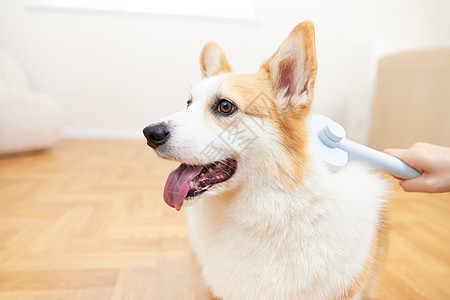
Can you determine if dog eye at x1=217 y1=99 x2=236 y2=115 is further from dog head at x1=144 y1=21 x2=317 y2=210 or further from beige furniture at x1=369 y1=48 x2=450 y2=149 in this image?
beige furniture at x1=369 y1=48 x2=450 y2=149

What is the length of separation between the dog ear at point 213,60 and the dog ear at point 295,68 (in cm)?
24

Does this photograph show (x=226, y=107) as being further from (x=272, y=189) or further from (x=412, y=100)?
(x=412, y=100)

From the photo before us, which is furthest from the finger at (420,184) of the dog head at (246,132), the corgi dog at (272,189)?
the dog head at (246,132)

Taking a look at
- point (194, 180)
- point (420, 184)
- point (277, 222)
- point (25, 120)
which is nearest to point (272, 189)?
point (277, 222)

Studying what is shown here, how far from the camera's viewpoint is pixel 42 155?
8.83ft

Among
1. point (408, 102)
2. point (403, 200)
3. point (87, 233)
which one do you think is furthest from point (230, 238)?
point (408, 102)

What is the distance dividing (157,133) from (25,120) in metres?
2.43

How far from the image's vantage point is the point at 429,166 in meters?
0.87

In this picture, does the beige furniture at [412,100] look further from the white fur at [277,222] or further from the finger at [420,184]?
the white fur at [277,222]

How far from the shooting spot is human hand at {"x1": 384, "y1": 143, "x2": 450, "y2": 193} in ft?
2.81

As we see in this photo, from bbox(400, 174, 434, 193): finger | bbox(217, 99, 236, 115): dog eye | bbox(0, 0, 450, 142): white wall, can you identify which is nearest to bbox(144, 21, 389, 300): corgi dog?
bbox(217, 99, 236, 115): dog eye

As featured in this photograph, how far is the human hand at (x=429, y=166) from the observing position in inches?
33.7

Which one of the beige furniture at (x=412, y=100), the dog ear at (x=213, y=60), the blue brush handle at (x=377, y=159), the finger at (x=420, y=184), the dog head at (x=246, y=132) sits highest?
the dog ear at (x=213, y=60)

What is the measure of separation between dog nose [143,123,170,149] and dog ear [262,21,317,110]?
0.98 feet
